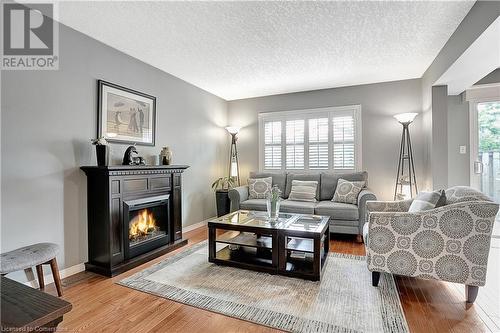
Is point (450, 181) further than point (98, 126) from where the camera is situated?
Yes

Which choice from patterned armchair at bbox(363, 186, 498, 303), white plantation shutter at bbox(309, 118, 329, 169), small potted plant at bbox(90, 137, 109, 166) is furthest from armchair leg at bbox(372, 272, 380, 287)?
small potted plant at bbox(90, 137, 109, 166)

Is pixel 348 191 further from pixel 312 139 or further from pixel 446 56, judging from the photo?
pixel 446 56

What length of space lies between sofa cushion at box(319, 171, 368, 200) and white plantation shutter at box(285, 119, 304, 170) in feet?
2.22

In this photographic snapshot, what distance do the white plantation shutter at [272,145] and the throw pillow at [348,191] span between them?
139cm

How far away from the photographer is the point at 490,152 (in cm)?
385

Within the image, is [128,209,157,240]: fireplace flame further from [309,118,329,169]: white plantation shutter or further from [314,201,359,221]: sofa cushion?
[309,118,329,169]: white plantation shutter

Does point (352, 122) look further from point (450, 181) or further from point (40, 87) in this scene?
point (40, 87)

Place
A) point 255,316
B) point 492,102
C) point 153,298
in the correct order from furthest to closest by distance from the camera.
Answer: point 492,102, point 153,298, point 255,316

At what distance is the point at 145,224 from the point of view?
319 cm

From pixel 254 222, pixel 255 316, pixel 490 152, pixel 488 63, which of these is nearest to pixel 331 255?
pixel 254 222

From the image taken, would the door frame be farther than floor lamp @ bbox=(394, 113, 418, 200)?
No

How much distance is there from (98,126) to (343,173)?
3775 millimetres

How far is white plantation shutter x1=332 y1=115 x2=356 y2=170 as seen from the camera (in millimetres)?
4586

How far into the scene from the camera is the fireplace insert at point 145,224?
Result: 2818 millimetres
